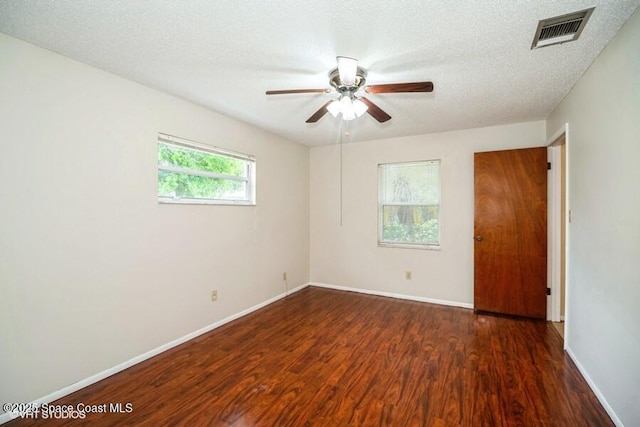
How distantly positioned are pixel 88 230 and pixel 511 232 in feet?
14.0

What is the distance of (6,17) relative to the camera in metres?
1.61

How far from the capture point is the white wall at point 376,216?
3791 millimetres

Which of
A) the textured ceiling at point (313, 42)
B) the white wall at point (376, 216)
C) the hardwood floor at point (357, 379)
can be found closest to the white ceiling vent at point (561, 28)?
the textured ceiling at point (313, 42)

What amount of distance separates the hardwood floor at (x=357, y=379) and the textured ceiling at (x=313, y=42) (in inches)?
93.4

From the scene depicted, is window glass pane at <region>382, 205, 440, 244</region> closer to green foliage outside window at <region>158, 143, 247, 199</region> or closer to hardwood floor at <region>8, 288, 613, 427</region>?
hardwood floor at <region>8, 288, 613, 427</region>

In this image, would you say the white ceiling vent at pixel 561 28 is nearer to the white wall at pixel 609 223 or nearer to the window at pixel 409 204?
the white wall at pixel 609 223

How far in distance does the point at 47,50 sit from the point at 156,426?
2.54 m

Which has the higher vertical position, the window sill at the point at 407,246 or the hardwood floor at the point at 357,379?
the window sill at the point at 407,246

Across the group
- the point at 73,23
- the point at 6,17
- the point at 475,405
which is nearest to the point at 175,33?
the point at 73,23

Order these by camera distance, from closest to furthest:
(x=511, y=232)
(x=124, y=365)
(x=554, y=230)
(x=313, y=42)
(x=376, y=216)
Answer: (x=313, y=42), (x=124, y=365), (x=554, y=230), (x=511, y=232), (x=376, y=216)

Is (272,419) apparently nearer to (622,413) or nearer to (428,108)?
(622,413)

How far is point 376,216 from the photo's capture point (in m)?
4.39

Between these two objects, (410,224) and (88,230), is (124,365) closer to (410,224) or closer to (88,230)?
(88,230)

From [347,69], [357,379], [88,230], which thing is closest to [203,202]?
[88,230]
